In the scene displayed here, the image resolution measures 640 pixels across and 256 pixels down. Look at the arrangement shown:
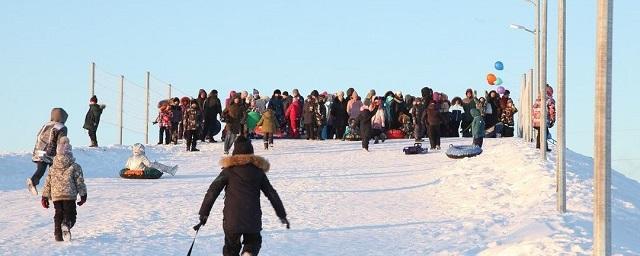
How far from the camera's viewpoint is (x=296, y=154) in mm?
34500

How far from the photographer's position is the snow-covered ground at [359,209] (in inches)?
653

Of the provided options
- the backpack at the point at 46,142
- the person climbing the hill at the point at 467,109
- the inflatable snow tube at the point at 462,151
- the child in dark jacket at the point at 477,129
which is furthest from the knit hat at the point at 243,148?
the person climbing the hill at the point at 467,109

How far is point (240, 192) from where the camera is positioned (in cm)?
1300

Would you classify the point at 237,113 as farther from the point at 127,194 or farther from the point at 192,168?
the point at 127,194

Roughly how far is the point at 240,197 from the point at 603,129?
370 centimetres

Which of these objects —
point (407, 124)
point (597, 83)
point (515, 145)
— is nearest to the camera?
point (597, 83)

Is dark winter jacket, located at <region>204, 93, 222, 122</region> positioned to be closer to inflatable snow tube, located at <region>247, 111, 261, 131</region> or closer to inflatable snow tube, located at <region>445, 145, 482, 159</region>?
inflatable snow tube, located at <region>247, 111, 261, 131</region>

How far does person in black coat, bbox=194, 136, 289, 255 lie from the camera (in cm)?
1294

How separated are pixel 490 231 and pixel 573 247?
2.79 m

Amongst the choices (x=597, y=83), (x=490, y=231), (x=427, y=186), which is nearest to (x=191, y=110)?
(x=427, y=186)

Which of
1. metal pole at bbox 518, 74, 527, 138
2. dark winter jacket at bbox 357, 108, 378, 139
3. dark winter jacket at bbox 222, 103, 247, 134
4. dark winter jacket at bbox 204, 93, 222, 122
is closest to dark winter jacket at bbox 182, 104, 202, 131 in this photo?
dark winter jacket at bbox 222, 103, 247, 134

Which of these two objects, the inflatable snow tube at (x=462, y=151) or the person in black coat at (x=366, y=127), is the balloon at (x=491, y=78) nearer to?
the person in black coat at (x=366, y=127)

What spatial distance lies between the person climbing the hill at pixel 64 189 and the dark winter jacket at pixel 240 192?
380cm

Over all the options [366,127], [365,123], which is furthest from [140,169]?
[365,123]
